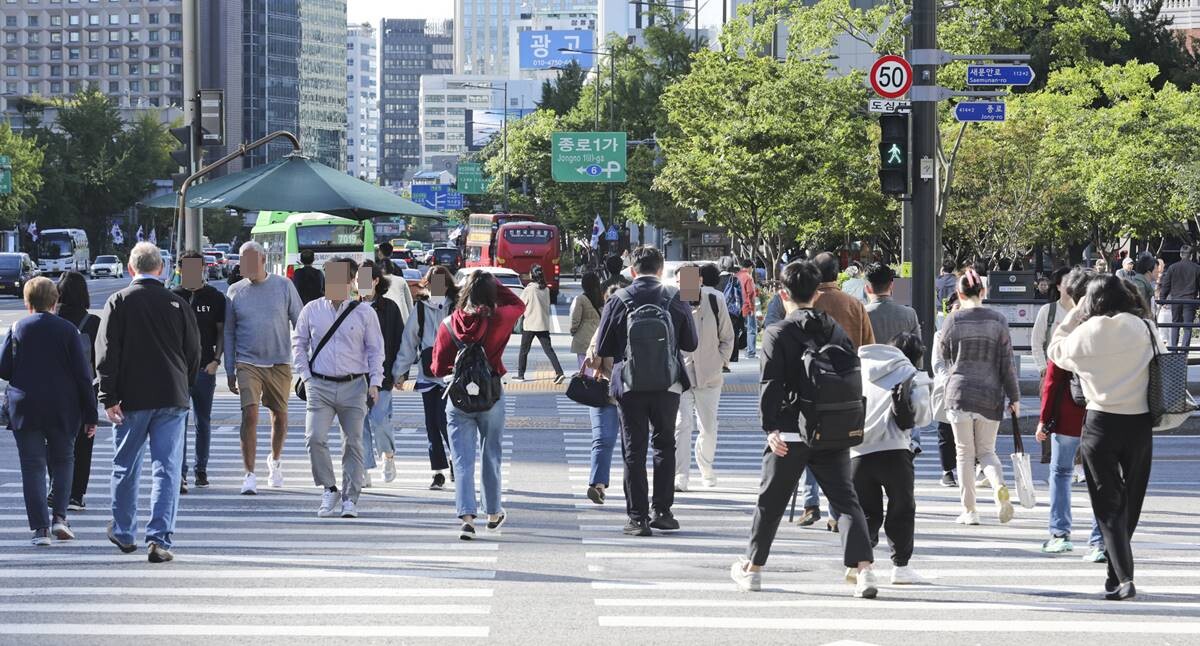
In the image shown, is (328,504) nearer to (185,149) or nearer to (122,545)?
(122,545)

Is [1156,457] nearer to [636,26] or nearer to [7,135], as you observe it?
[7,135]

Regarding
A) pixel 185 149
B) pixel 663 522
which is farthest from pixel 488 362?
pixel 185 149

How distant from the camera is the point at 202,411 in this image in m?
12.9

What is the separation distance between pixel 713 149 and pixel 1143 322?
37.7 meters

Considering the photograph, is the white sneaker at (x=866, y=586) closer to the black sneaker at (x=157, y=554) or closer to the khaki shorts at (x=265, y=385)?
the black sneaker at (x=157, y=554)

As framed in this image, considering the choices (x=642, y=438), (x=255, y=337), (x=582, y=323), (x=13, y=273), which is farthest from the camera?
(x=13, y=273)

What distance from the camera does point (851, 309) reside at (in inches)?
433

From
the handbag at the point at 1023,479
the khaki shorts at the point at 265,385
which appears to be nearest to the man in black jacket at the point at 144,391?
the khaki shorts at the point at 265,385

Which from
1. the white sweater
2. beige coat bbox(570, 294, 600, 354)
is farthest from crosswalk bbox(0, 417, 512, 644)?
beige coat bbox(570, 294, 600, 354)

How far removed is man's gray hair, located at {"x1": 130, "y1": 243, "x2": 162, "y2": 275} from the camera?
387 inches

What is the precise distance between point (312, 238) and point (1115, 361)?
45394 mm

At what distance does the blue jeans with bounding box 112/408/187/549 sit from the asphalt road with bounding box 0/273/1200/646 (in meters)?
0.22

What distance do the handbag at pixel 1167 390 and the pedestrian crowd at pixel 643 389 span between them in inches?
2.6

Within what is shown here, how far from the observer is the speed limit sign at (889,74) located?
62.0 ft
